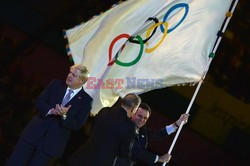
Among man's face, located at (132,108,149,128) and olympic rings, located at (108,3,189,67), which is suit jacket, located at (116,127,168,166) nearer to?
man's face, located at (132,108,149,128)

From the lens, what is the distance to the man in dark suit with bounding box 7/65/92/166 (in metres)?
5.09

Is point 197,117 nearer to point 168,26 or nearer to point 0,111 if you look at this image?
point 0,111

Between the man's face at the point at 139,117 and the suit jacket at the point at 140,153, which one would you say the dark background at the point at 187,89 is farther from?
the man's face at the point at 139,117

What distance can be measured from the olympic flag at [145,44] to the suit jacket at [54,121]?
1.14ft

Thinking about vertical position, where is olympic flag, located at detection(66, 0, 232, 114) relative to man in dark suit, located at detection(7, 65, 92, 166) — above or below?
above

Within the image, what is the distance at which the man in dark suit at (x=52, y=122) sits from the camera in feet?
16.7

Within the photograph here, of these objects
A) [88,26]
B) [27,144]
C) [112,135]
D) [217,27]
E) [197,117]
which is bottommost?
[197,117]

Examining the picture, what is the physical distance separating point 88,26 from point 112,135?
4.71ft

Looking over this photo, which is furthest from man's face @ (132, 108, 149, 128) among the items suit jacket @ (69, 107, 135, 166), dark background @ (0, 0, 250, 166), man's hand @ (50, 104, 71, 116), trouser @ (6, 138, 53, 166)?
dark background @ (0, 0, 250, 166)

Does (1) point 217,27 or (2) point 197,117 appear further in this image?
(2) point 197,117

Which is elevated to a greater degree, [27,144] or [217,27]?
[217,27]

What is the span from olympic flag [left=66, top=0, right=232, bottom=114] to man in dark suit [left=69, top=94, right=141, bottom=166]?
1.87ft

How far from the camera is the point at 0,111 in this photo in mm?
8992

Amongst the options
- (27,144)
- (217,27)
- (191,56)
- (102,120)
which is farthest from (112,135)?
(217,27)
